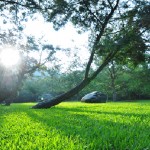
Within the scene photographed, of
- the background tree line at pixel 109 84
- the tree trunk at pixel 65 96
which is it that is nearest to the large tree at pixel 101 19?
the tree trunk at pixel 65 96

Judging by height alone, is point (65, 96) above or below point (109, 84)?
below

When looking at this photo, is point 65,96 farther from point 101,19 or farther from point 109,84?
point 109,84

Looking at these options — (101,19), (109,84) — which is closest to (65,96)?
(101,19)

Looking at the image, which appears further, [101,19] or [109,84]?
[109,84]

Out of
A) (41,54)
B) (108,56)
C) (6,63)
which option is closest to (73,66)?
(41,54)

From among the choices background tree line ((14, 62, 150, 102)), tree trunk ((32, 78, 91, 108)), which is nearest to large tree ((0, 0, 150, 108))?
tree trunk ((32, 78, 91, 108))

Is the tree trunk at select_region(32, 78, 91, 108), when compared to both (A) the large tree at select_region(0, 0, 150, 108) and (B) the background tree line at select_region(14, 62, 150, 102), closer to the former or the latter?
(A) the large tree at select_region(0, 0, 150, 108)

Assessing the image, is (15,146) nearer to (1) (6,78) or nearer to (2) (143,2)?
(2) (143,2)

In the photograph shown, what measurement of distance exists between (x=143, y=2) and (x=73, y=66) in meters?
56.4

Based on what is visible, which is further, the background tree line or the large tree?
the background tree line

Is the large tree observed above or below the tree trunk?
above

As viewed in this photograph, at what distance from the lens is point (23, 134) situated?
5418 millimetres

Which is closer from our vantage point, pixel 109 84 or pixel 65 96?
pixel 65 96

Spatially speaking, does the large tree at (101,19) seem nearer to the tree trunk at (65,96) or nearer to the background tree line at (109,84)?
the tree trunk at (65,96)
